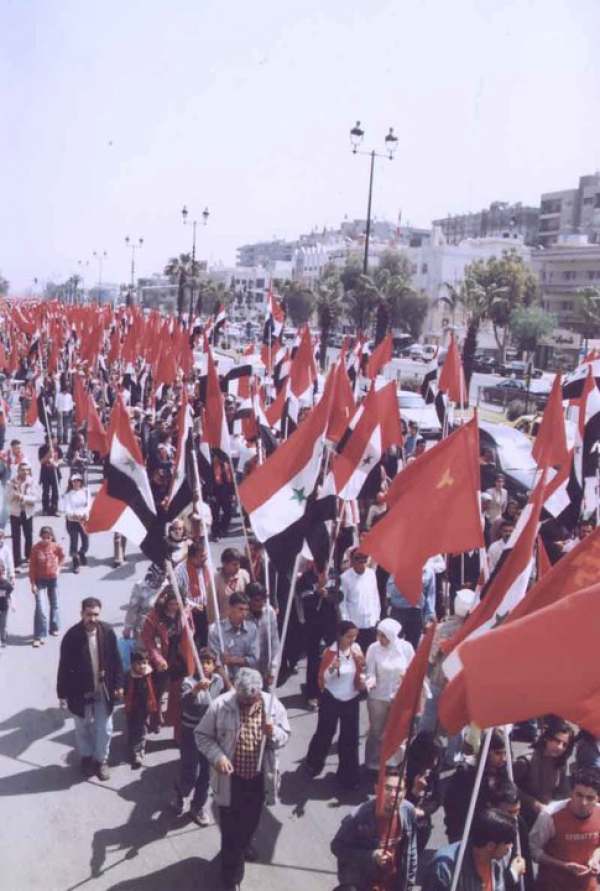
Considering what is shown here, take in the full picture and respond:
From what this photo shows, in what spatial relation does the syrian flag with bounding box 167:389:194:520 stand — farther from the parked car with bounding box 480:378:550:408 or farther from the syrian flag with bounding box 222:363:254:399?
the parked car with bounding box 480:378:550:408

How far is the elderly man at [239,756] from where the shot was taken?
568 centimetres

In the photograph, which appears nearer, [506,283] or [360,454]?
[360,454]

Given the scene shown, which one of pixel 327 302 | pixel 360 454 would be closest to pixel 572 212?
pixel 327 302

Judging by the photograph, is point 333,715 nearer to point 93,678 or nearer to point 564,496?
point 93,678

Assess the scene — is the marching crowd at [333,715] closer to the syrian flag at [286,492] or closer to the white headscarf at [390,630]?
the white headscarf at [390,630]

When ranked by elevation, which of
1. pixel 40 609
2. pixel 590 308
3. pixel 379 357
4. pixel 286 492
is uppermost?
pixel 590 308

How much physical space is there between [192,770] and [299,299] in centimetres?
7017

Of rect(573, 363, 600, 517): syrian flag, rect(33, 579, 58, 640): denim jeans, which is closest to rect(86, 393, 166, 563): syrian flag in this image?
rect(33, 579, 58, 640): denim jeans

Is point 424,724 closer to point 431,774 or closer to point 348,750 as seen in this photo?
point 348,750

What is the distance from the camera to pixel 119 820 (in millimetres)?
6430

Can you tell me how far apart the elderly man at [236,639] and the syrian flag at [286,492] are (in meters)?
0.57

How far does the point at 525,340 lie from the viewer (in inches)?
2234

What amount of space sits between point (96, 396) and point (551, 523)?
13.9 metres

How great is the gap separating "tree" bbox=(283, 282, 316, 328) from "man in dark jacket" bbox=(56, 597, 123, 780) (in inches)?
2683
